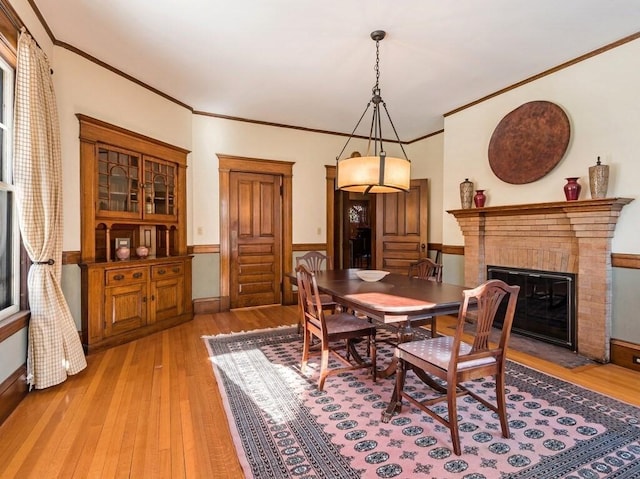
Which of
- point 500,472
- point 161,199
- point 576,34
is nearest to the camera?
point 500,472

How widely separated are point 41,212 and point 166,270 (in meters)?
1.72

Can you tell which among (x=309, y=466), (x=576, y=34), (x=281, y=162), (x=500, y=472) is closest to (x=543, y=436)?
(x=500, y=472)

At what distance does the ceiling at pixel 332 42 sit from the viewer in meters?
2.60

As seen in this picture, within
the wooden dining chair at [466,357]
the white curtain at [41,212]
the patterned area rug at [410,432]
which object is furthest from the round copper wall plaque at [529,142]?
the white curtain at [41,212]

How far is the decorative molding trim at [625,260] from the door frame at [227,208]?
12.9 feet

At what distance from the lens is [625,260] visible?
3025 millimetres

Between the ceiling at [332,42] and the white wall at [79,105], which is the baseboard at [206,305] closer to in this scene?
the white wall at [79,105]

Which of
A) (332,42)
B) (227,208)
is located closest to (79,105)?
(227,208)

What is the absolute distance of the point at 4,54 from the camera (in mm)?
2307

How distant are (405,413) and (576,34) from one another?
337 centimetres

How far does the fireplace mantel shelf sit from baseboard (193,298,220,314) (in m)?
3.51

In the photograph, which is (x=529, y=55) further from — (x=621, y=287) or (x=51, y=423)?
(x=51, y=423)

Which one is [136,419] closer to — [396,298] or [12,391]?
[12,391]

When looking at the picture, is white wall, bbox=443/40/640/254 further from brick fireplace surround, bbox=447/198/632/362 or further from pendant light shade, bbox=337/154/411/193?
pendant light shade, bbox=337/154/411/193
